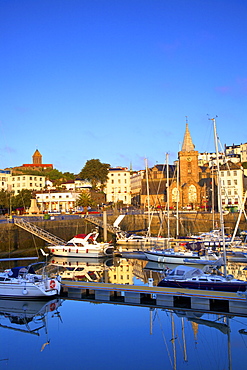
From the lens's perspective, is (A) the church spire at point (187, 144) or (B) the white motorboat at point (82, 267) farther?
(A) the church spire at point (187, 144)

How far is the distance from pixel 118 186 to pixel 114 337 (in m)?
101

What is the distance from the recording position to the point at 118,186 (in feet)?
405

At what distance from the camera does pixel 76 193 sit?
348 ft

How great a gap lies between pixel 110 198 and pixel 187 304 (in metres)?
95.7

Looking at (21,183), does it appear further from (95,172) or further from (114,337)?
(114,337)

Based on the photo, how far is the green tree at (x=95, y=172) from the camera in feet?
388

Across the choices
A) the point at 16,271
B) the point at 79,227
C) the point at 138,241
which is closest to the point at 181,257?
the point at 138,241

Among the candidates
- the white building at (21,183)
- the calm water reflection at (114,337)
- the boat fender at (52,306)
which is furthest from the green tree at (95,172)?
the calm water reflection at (114,337)

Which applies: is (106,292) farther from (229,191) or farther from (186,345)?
(229,191)

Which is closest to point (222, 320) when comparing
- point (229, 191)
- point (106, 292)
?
point (106, 292)

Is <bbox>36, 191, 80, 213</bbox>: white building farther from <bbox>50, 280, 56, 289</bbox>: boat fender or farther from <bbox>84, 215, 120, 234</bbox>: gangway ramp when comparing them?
<bbox>50, 280, 56, 289</bbox>: boat fender

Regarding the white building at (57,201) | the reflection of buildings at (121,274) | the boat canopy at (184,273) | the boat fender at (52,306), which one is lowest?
the boat fender at (52,306)

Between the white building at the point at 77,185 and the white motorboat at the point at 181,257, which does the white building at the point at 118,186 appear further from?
the white motorboat at the point at 181,257

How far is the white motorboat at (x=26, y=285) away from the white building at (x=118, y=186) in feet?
305
